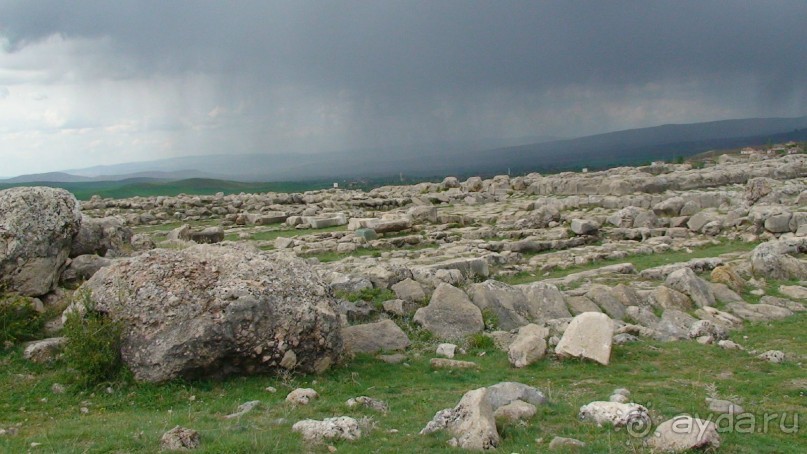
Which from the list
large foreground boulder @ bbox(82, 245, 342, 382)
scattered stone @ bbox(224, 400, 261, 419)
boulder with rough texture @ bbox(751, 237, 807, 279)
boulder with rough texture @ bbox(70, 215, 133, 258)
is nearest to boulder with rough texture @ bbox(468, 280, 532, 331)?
large foreground boulder @ bbox(82, 245, 342, 382)

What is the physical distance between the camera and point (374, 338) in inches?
442

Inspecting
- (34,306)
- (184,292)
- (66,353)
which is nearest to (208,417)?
(184,292)

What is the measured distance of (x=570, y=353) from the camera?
1030 cm

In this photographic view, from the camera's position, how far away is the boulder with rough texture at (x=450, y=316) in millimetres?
12273

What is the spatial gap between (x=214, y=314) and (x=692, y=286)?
12226 millimetres

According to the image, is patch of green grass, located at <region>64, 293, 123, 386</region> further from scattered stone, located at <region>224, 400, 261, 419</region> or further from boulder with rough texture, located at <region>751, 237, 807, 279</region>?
boulder with rough texture, located at <region>751, 237, 807, 279</region>

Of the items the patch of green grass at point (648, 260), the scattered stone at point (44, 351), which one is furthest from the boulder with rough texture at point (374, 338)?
the patch of green grass at point (648, 260)

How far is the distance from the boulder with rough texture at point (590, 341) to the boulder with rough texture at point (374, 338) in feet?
9.65

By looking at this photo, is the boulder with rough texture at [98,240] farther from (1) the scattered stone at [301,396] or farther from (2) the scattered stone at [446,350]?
(2) the scattered stone at [446,350]

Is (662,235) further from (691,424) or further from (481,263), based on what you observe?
(691,424)

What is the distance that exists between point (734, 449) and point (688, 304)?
384 inches

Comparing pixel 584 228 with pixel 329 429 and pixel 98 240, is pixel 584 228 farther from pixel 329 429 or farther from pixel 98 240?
pixel 329 429

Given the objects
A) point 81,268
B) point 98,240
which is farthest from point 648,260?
point 81,268

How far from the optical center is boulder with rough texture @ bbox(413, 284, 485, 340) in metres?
12.3
